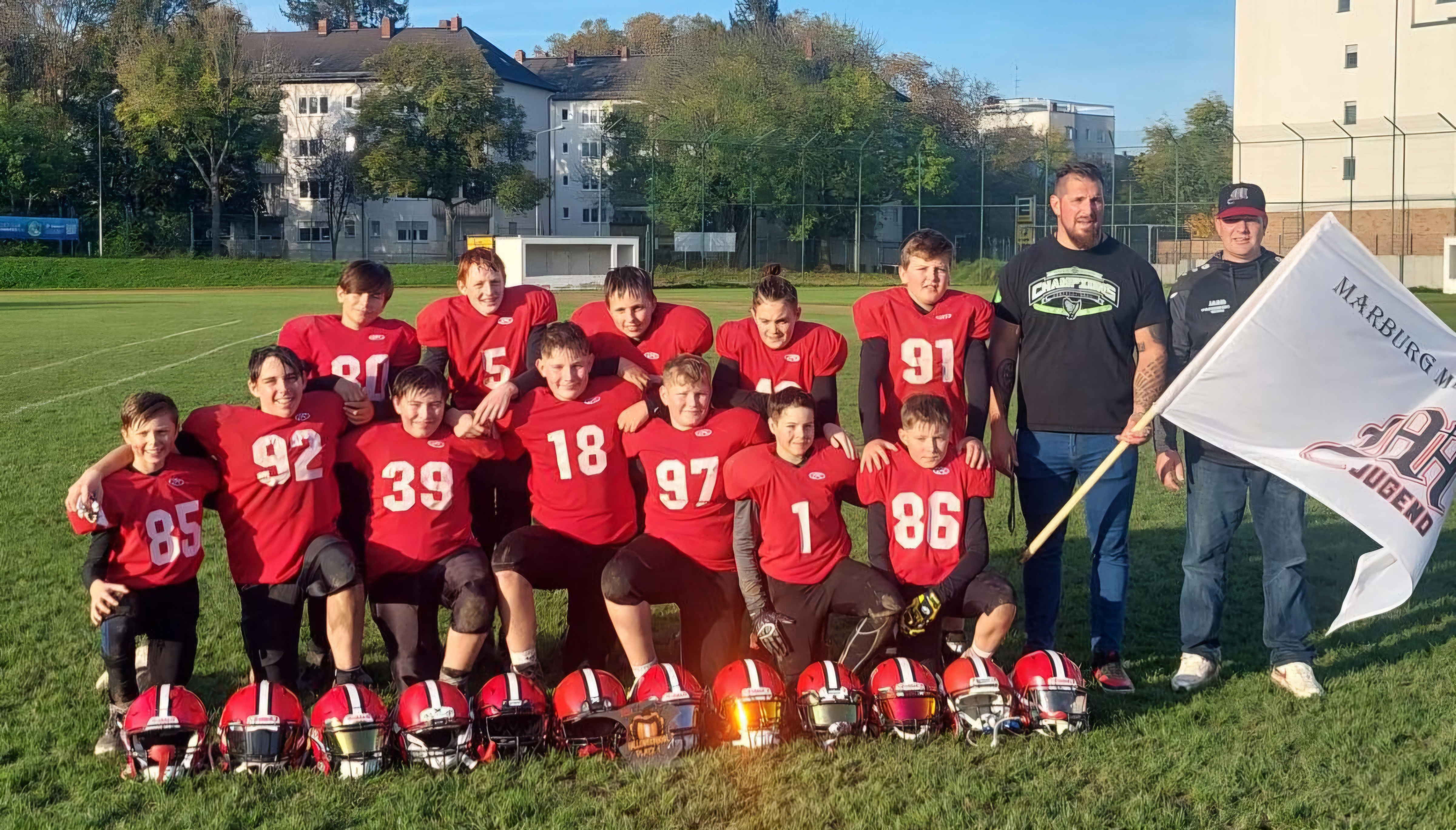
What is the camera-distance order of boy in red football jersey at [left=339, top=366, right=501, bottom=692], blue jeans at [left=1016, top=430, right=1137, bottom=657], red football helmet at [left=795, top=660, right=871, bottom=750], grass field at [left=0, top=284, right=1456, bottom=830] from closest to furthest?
grass field at [left=0, top=284, right=1456, bottom=830]
red football helmet at [left=795, top=660, right=871, bottom=750]
boy in red football jersey at [left=339, top=366, right=501, bottom=692]
blue jeans at [left=1016, top=430, right=1137, bottom=657]

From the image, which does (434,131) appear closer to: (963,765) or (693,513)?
(693,513)

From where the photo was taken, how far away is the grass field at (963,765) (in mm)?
3652

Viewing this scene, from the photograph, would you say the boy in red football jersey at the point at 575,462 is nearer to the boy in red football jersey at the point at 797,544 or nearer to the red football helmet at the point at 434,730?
the boy in red football jersey at the point at 797,544

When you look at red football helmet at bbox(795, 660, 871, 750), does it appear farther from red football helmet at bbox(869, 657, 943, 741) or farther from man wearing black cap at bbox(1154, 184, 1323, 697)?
man wearing black cap at bbox(1154, 184, 1323, 697)

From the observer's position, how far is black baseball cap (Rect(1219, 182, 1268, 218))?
484 cm

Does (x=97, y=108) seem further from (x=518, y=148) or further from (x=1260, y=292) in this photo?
(x=1260, y=292)

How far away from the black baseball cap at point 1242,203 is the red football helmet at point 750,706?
8.16 feet

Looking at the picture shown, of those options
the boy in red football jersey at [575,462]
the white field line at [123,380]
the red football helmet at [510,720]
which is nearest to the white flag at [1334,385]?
the boy in red football jersey at [575,462]

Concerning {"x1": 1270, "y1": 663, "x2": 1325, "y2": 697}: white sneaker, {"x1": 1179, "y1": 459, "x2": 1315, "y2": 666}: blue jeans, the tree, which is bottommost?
{"x1": 1270, "y1": 663, "x2": 1325, "y2": 697}: white sneaker

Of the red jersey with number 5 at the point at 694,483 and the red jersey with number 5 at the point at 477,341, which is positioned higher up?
the red jersey with number 5 at the point at 477,341

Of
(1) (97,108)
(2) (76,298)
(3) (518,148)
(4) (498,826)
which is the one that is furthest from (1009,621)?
(1) (97,108)

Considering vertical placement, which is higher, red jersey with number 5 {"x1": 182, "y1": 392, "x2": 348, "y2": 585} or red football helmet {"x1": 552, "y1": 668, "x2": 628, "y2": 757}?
red jersey with number 5 {"x1": 182, "y1": 392, "x2": 348, "y2": 585}

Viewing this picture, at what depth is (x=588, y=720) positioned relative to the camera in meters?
4.09

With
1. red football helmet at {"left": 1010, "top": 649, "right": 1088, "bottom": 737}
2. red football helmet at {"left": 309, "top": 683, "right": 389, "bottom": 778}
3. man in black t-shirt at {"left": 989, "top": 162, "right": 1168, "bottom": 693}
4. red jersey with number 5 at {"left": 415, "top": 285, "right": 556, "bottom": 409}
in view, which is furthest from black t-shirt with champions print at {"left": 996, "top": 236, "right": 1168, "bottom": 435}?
red football helmet at {"left": 309, "top": 683, "right": 389, "bottom": 778}
